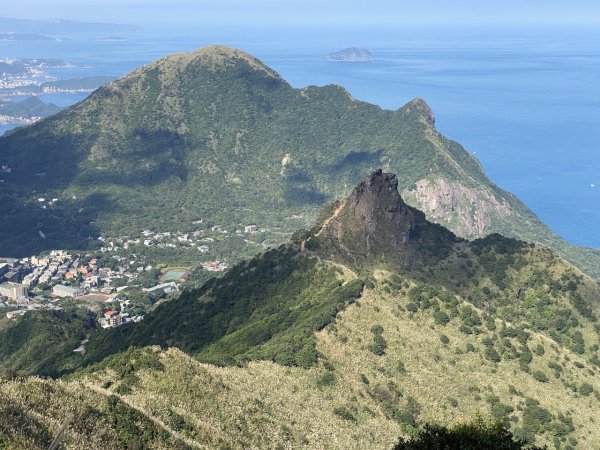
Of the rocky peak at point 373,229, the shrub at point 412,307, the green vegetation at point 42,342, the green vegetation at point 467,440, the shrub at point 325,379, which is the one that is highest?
the green vegetation at point 467,440

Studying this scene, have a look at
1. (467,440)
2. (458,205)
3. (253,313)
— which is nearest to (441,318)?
(253,313)

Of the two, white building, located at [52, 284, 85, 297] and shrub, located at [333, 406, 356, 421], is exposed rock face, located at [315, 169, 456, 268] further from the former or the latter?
white building, located at [52, 284, 85, 297]

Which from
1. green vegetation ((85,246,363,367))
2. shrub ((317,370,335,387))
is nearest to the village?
green vegetation ((85,246,363,367))

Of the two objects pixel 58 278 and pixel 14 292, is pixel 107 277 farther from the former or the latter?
pixel 14 292

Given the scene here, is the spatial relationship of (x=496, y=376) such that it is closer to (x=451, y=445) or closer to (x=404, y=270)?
(x=404, y=270)

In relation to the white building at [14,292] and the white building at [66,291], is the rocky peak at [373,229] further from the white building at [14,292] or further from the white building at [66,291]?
the white building at [14,292]

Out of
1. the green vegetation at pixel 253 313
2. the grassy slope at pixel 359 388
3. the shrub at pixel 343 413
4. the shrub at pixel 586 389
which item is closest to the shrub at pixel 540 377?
the grassy slope at pixel 359 388

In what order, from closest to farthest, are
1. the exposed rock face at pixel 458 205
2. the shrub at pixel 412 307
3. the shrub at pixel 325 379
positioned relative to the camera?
the shrub at pixel 325 379 → the shrub at pixel 412 307 → the exposed rock face at pixel 458 205
